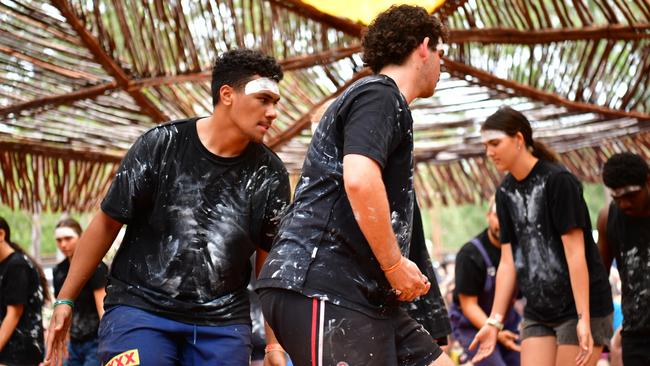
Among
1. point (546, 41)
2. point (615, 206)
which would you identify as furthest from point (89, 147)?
point (615, 206)

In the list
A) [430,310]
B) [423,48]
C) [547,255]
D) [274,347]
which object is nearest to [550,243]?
[547,255]

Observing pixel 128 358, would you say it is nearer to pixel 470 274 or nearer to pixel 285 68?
pixel 285 68

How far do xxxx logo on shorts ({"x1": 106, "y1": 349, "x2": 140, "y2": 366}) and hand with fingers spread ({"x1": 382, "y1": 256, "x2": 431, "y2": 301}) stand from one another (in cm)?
117

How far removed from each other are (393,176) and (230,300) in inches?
43.8

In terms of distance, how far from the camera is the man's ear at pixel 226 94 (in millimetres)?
4418

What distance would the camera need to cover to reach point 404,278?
331 cm

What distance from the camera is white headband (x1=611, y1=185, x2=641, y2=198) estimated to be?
17.9 ft

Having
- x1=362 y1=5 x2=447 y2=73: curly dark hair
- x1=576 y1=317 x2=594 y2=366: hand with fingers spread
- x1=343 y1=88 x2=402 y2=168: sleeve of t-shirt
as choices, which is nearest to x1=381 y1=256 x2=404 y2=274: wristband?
x1=343 y1=88 x2=402 y2=168: sleeve of t-shirt

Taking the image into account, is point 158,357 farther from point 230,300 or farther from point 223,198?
point 223,198

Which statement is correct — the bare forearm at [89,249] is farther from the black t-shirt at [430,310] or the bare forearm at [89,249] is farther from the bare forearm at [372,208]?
the bare forearm at [372,208]

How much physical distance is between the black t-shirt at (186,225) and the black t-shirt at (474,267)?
3202 millimetres

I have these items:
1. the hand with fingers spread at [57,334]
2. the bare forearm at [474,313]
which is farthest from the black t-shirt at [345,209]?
the bare forearm at [474,313]

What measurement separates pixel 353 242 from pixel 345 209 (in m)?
0.11

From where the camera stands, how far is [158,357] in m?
4.05
